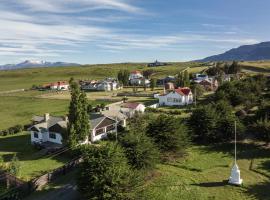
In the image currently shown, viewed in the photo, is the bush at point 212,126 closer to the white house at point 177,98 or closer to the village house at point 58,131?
the village house at point 58,131

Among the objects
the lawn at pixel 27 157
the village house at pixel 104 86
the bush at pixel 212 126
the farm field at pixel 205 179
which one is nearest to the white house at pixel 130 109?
the lawn at pixel 27 157

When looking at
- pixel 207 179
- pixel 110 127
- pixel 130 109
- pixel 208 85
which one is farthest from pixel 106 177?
pixel 208 85

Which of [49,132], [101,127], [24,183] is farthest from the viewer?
[101,127]

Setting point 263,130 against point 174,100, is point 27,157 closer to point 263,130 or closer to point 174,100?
point 263,130

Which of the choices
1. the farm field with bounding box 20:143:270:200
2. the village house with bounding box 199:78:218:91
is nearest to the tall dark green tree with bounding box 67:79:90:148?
the farm field with bounding box 20:143:270:200

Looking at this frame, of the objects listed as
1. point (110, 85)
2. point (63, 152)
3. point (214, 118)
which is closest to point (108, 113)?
point (63, 152)

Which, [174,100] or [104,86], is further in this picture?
[104,86]
